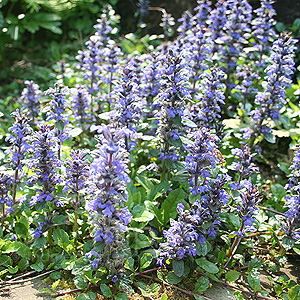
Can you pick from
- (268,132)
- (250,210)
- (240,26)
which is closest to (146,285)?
(250,210)

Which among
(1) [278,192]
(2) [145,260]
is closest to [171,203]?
(2) [145,260]

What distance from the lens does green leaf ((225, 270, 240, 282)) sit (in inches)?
128

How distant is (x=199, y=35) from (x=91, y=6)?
4088mm

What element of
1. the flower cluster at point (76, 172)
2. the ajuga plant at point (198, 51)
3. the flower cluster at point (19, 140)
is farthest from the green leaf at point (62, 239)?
the ajuga plant at point (198, 51)

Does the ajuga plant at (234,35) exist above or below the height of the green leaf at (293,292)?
above

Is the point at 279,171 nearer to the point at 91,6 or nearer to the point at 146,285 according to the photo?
the point at 146,285

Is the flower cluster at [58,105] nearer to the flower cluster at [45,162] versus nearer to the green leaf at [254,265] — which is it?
the flower cluster at [45,162]

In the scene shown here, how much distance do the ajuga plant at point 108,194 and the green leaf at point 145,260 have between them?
30 centimetres

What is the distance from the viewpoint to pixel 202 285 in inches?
125

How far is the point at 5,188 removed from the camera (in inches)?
136

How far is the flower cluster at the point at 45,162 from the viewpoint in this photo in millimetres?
3141

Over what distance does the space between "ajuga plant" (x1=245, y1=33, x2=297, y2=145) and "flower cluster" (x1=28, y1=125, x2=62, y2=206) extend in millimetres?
2452

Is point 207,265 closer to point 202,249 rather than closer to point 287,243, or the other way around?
point 202,249

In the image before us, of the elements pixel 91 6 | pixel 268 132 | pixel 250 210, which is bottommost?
pixel 250 210
